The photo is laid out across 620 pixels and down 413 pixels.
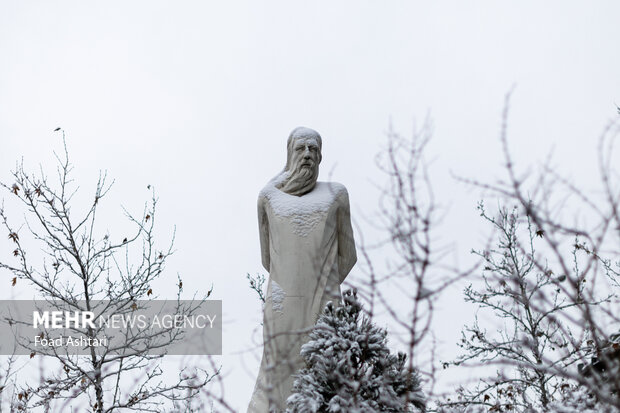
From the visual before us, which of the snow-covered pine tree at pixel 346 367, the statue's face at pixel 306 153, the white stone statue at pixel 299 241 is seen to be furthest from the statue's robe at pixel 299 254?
the snow-covered pine tree at pixel 346 367

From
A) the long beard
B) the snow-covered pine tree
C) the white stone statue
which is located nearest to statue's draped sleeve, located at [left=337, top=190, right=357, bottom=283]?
the white stone statue

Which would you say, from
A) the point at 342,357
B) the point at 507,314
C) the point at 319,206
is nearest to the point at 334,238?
the point at 319,206

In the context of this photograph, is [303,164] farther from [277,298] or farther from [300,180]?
[277,298]

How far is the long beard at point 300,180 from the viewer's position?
743 centimetres

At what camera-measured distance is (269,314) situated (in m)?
6.88

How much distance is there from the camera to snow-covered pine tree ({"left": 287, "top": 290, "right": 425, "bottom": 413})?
498 centimetres

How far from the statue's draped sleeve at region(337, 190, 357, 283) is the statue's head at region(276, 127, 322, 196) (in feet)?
1.34

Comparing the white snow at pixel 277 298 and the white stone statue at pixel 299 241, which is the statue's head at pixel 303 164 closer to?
Result: the white stone statue at pixel 299 241

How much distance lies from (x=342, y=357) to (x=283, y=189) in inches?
109

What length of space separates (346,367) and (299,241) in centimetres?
228

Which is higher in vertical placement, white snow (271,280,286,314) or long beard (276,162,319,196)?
long beard (276,162,319,196)

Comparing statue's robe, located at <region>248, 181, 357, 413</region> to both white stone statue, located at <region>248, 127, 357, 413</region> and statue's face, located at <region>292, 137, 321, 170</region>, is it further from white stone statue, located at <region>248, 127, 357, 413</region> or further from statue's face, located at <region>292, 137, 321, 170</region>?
statue's face, located at <region>292, 137, 321, 170</region>

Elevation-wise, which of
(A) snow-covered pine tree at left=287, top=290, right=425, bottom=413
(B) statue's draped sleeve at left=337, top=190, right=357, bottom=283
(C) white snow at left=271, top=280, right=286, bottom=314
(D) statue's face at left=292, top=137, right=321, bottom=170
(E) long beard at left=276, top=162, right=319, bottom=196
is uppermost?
(D) statue's face at left=292, top=137, right=321, bottom=170

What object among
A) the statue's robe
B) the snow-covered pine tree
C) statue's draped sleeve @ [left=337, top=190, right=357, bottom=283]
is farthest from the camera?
statue's draped sleeve @ [left=337, top=190, right=357, bottom=283]
